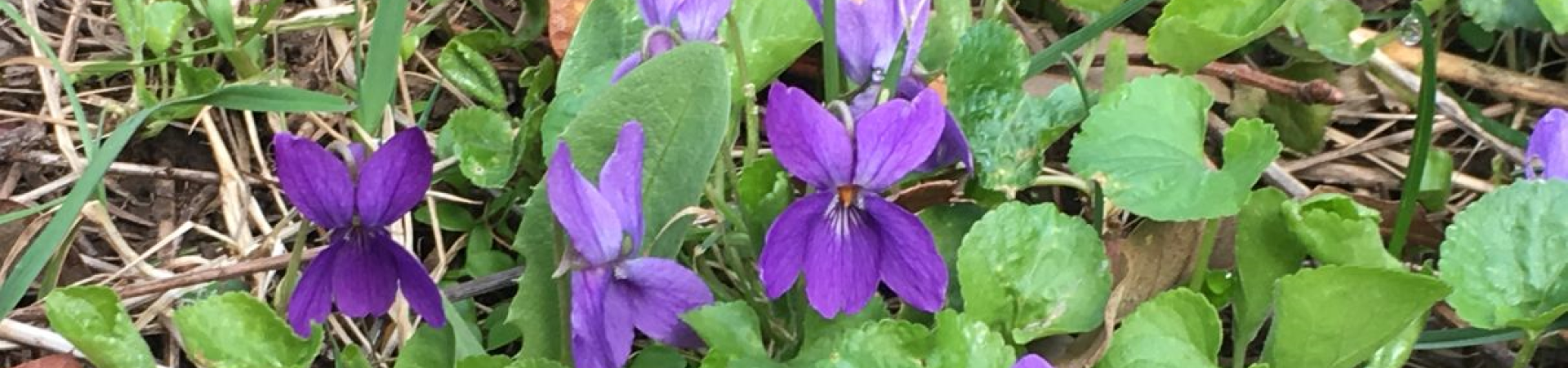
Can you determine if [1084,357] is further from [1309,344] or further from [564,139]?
[564,139]

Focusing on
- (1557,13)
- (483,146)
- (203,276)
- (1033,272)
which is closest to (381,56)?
(483,146)

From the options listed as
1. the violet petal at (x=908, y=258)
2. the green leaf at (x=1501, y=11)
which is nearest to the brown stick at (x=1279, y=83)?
the green leaf at (x=1501, y=11)

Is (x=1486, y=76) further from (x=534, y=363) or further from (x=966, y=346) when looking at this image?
(x=534, y=363)

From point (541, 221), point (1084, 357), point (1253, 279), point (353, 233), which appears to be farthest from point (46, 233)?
point (1253, 279)

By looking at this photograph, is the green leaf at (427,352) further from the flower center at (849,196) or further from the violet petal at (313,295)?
the flower center at (849,196)

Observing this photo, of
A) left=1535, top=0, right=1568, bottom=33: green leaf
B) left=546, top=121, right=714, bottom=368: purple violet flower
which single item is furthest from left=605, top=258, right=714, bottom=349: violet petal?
left=1535, top=0, right=1568, bottom=33: green leaf
